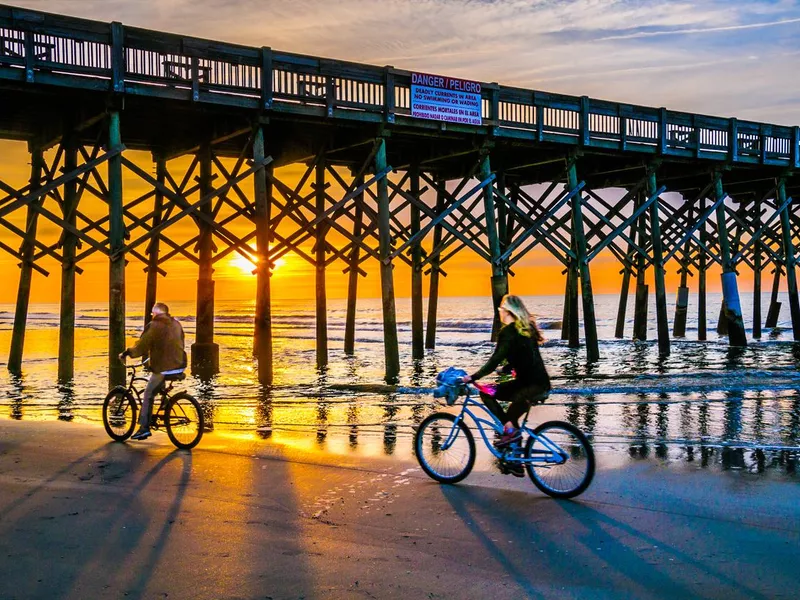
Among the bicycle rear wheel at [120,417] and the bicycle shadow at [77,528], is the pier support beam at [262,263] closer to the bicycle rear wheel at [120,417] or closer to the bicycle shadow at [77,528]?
the bicycle rear wheel at [120,417]

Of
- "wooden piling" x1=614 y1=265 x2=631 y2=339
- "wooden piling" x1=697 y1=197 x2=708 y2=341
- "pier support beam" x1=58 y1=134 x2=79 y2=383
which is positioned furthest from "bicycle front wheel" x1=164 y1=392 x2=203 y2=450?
"wooden piling" x1=697 y1=197 x2=708 y2=341

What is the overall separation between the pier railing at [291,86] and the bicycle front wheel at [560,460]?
976 centimetres

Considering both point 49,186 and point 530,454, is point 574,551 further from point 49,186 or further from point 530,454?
point 49,186

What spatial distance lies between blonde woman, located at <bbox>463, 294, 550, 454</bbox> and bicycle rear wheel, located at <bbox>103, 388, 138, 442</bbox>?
4.39 m

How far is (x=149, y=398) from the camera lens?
881 centimetres

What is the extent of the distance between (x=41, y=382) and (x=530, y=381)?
14072mm

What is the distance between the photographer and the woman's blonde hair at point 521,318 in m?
6.55

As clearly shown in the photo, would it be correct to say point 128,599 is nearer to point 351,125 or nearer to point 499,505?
point 499,505

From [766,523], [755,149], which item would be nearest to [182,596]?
[766,523]

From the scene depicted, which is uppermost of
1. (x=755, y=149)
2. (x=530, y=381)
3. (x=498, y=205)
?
(x=755, y=149)

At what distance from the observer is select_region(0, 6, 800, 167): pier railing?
40.9 ft

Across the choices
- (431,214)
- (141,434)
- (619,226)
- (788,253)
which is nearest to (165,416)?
(141,434)

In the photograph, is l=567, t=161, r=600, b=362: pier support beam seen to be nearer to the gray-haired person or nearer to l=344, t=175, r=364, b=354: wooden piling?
l=344, t=175, r=364, b=354: wooden piling

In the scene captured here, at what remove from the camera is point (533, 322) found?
6.78 meters
